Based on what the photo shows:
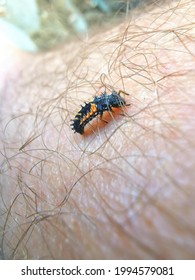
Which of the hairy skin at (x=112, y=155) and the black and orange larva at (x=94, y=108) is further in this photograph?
the black and orange larva at (x=94, y=108)

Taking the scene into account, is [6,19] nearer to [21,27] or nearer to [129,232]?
[21,27]

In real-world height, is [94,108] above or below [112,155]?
above

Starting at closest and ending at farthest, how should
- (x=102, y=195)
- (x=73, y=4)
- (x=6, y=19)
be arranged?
(x=102, y=195) < (x=6, y=19) < (x=73, y=4)

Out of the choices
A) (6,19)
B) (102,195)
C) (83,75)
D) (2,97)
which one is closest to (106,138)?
(102,195)

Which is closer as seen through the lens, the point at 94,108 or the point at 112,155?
the point at 112,155
